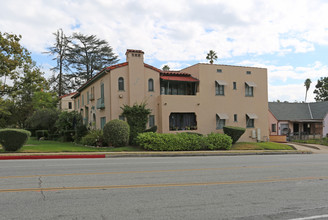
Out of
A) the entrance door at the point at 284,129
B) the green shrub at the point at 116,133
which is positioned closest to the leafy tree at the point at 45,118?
the green shrub at the point at 116,133

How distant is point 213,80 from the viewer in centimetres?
2652

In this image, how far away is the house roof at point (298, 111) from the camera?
40.0 m

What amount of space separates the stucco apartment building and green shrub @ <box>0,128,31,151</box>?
7363 mm

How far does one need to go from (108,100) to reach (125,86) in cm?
171

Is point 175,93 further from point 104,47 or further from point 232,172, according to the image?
point 104,47

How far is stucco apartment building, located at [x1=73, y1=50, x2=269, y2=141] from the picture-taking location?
23.5m

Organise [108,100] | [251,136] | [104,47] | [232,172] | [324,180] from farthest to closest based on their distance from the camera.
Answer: [104,47], [251,136], [108,100], [232,172], [324,180]

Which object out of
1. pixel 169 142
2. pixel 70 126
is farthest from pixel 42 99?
pixel 169 142

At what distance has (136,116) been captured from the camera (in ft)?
75.4

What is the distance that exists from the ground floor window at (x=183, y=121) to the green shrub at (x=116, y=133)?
216 inches

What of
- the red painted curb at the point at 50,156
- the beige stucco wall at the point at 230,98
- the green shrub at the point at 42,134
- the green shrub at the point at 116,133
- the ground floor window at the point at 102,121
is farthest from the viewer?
the green shrub at the point at 42,134

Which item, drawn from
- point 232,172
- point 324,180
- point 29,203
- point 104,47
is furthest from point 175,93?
point 104,47

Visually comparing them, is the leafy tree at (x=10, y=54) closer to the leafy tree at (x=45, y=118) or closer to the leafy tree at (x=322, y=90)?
the leafy tree at (x=45, y=118)

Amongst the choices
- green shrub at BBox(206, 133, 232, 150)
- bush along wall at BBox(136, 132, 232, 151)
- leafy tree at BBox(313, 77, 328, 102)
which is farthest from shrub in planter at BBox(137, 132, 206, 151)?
leafy tree at BBox(313, 77, 328, 102)
